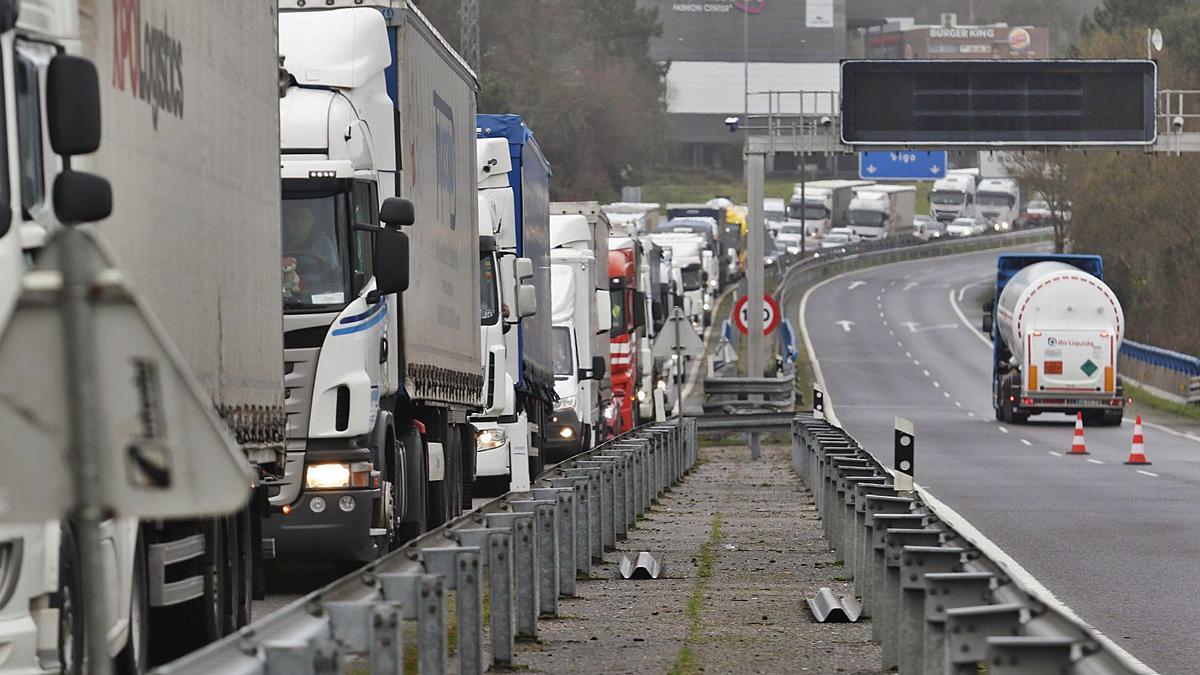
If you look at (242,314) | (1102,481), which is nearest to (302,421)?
(242,314)

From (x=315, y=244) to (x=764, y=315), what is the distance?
31.1m

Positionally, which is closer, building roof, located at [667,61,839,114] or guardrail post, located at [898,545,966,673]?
guardrail post, located at [898,545,966,673]

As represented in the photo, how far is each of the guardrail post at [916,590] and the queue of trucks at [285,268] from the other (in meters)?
2.92

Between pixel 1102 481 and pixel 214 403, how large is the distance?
19.4m

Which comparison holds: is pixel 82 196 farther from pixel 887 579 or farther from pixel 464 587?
pixel 887 579

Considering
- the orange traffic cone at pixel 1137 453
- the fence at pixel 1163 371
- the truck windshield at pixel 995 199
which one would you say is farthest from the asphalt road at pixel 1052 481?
the truck windshield at pixel 995 199

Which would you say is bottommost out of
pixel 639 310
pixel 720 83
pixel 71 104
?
pixel 639 310

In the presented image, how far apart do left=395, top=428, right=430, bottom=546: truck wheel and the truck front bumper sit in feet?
6.54

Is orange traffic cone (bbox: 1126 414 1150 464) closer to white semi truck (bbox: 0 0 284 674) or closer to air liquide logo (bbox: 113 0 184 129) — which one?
white semi truck (bbox: 0 0 284 674)

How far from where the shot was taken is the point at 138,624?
9266 millimetres

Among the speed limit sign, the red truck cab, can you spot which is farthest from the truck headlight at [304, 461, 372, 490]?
the speed limit sign

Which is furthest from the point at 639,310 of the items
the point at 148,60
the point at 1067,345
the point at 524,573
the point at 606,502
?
the point at 148,60

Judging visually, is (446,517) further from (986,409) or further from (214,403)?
(986,409)

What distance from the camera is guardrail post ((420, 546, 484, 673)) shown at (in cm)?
941
